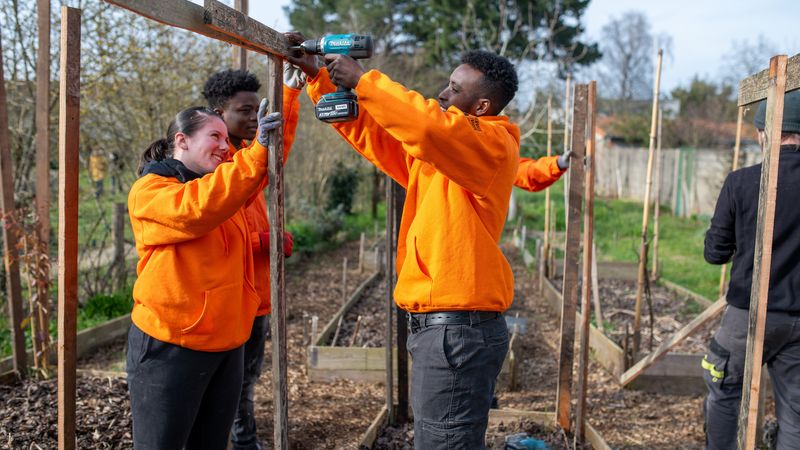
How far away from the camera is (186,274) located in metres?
2.32

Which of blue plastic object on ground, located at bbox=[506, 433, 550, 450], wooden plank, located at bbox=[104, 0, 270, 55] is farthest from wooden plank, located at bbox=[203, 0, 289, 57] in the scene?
blue plastic object on ground, located at bbox=[506, 433, 550, 450]

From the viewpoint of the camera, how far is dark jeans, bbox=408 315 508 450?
2350 mm

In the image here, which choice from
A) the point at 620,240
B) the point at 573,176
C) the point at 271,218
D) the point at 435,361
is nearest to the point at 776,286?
the point at 573,176

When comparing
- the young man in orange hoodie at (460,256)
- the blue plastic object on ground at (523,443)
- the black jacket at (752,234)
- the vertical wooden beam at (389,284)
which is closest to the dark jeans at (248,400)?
the vertical wooden beam at (389,284)

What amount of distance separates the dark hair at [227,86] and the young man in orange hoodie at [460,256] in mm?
846

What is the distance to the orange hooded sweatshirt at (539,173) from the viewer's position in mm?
4379

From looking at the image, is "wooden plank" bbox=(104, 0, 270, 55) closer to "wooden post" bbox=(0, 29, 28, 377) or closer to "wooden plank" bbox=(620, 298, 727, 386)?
"wooden post" bbox=(0, 29, 28, 377)

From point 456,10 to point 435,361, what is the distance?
65.6ft

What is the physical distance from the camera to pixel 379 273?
924cm

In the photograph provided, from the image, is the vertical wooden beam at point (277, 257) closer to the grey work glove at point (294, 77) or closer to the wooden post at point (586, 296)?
the grey work glove at point (294, 77)

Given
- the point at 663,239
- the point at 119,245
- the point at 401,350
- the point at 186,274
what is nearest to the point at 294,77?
the point at 186,274

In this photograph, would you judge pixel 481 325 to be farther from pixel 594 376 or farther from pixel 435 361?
pixel 594 376

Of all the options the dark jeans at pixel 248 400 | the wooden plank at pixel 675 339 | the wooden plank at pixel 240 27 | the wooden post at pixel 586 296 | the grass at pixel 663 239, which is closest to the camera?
the wooden plank at pixel 240 27

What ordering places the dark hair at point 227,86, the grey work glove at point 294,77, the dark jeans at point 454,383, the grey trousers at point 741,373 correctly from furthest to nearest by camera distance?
the dark hair at point 227,86
the grey trousers at point 741,373
the grey work glove at point 294,77
the dark jeans at point 454,383
